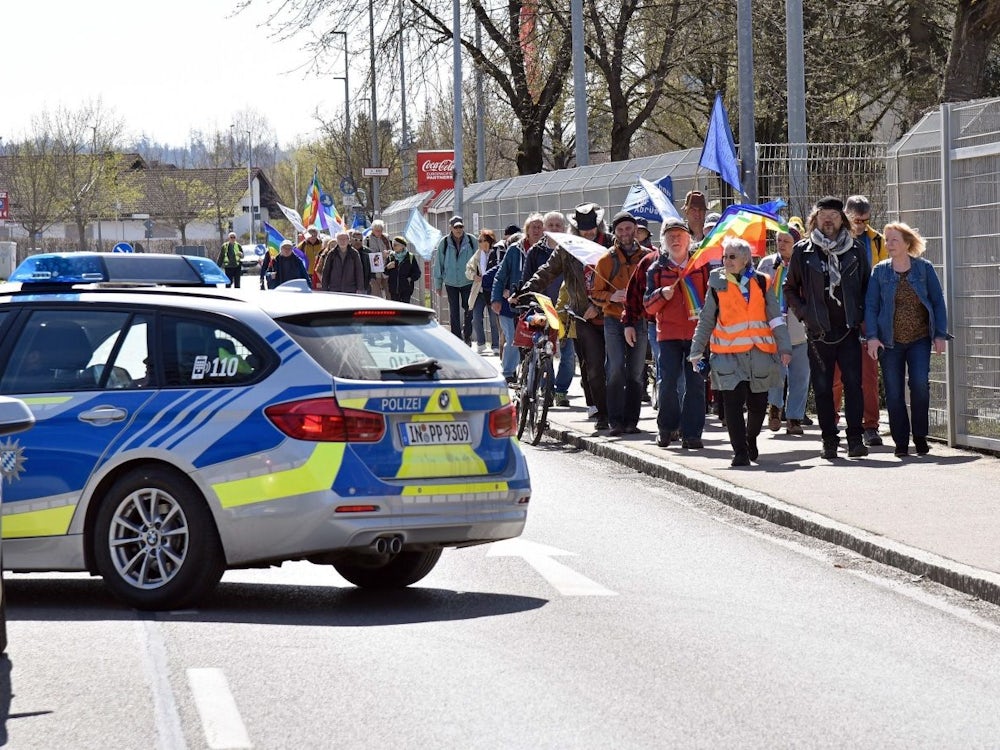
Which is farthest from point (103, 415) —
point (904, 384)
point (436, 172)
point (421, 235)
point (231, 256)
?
point (231, 256)

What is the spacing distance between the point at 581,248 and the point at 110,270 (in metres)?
7.78

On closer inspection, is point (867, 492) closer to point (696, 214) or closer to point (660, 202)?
point (696, 214)

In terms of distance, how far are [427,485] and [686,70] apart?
31944 millimetres

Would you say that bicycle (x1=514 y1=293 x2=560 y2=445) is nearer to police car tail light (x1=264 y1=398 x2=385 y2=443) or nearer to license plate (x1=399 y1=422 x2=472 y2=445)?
license plate (x1=399 y1=422 x2=472 y2=445)

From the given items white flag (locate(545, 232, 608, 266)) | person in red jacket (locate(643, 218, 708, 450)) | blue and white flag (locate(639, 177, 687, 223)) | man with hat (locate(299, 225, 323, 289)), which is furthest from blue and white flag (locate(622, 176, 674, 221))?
man with hat (locate(299, 225, 323, 289))

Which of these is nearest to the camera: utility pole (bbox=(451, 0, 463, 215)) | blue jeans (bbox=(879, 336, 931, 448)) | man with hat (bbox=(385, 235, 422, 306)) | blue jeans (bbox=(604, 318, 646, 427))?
blue jeans (bbox=(879, 336, 931, 448))

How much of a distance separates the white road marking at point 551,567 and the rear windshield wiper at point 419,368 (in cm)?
132

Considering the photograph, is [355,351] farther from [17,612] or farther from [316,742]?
[316,742]

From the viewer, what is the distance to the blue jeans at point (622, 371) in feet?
53.9

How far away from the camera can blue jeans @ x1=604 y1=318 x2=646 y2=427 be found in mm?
16422

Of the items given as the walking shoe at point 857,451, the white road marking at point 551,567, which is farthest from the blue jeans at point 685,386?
the white road marking at point 551,567

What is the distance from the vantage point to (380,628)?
823 centimetres

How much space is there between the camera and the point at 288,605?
29.1ft

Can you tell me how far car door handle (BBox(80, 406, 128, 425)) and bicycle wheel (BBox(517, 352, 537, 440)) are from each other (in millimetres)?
8580
